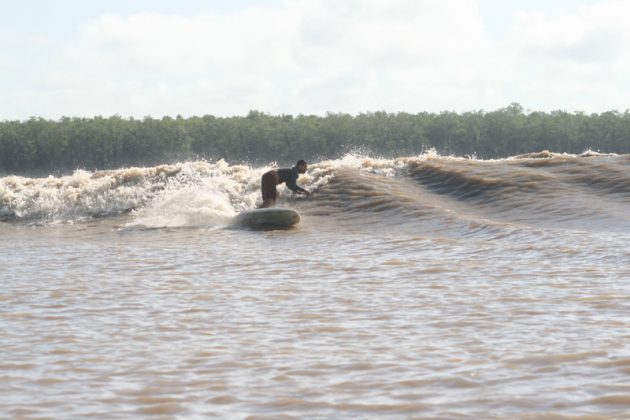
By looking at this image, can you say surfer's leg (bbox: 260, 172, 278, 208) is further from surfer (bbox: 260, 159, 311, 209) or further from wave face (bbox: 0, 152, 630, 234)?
wave face (bbox: 0, 152, 630, 234)

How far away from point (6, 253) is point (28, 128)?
202ft

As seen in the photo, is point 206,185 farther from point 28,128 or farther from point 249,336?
point 28,128

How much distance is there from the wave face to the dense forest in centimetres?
4385

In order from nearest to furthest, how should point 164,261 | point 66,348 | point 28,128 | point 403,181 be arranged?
point 66,348
point 164,261
point 403,181
point 28,128

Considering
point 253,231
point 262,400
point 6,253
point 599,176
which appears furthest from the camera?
point 599,176

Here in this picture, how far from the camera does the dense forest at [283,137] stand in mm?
68062

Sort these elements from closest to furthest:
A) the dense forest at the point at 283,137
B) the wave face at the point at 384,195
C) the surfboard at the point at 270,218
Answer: the wave face at the point at 384,195
the surfboard at the point at 270,218
the dense forest at the point at 283,137

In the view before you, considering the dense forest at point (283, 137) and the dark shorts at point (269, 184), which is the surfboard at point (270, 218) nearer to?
the dark shorts at point (269, 184)

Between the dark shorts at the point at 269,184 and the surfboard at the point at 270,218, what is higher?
the dark shorts at the point at 269,184

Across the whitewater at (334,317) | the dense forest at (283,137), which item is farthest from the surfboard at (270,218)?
the dense forest at (283,137)

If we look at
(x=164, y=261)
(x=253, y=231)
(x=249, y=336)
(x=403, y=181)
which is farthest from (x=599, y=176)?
(x=249, y=336)

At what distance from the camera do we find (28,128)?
72.6m

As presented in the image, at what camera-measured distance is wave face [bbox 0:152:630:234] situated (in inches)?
648

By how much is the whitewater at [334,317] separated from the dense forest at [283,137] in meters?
51.1
